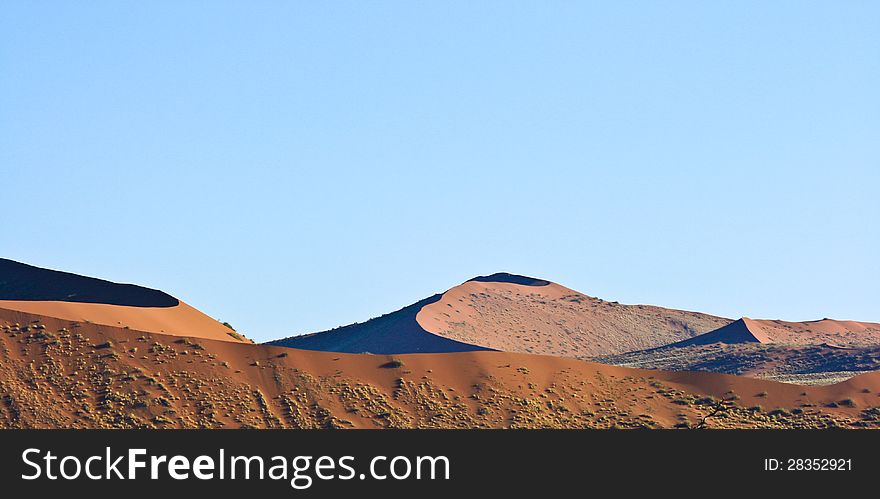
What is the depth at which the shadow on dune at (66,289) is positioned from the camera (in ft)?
291

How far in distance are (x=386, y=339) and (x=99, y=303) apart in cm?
7013

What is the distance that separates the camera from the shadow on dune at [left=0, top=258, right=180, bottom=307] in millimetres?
88812

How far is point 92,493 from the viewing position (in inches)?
1673

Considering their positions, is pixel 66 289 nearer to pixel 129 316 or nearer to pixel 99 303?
pixel 99 303

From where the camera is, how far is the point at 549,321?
17175 cm

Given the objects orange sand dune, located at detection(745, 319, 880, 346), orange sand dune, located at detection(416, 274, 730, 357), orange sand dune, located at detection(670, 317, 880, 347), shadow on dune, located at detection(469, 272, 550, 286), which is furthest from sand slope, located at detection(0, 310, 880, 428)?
shadow on dune, located at detection(469, 272, 550, 286)

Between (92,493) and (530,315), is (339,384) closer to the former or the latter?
(92,493)

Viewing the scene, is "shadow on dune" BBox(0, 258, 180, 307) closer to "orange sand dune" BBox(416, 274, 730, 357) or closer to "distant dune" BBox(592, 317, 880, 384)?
"distant dune" BBox(592, 317, 880, 384)

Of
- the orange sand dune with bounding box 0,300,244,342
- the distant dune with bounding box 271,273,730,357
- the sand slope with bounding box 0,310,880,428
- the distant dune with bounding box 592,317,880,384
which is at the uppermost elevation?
the distant dune with bounding box 271,273,730,357

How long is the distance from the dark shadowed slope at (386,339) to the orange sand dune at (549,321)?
2.00 m

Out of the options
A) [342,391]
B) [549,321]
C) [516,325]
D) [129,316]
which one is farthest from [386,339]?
[342,391]

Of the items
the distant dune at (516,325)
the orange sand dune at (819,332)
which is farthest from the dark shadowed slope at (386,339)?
the orange sand dune at (819,332)

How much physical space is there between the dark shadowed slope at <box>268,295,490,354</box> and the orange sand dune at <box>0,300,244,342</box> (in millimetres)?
56082

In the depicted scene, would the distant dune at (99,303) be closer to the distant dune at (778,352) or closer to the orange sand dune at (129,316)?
the orange sand dune at (129,316)
